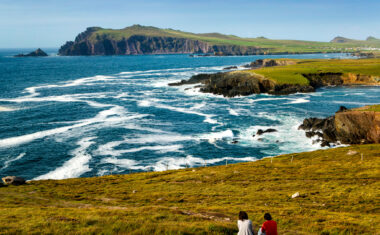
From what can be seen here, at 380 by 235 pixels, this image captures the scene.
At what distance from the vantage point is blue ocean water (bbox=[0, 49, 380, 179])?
56.1m

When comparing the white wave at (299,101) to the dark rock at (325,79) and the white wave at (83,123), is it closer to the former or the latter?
the dark rock at (325,79)

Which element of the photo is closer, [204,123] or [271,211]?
[271,211]

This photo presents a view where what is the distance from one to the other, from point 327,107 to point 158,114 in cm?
5678

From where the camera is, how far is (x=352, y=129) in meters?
63.4

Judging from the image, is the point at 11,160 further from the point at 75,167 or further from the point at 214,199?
the point at 214,199

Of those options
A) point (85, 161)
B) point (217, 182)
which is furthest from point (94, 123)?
point (217, 182)

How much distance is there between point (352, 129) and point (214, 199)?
150ft

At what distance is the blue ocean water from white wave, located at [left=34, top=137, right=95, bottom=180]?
167 mm

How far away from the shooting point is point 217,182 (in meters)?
39.9

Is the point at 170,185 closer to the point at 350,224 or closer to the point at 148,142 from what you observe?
the point at 350,224

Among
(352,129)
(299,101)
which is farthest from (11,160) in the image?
(299,101)

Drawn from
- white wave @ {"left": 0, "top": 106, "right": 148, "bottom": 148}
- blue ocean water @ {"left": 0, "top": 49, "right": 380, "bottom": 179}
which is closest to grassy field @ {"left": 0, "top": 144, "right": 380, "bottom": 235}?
blue ocean water @ {"left": 0, "top": 49, "right": 380, "bottom": 179}

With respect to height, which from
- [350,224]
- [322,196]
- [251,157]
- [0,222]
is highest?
[0,222]

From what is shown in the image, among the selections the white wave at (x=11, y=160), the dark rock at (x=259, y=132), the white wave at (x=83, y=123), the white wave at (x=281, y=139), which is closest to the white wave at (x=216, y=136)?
the white wave at (x=281, y=139)
